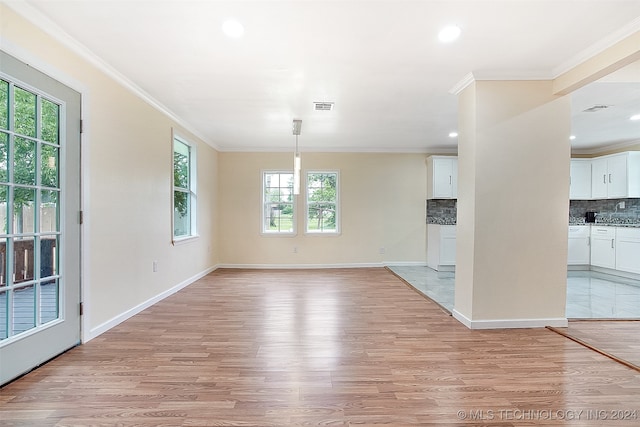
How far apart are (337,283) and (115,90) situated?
389 cm

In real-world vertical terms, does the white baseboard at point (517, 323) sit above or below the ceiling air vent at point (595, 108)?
below

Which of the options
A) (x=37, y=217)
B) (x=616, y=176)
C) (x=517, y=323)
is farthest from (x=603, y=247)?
(x=37, y=217)

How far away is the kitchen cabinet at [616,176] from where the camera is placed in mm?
5656

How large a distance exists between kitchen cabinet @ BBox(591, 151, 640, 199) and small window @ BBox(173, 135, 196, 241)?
766 cm

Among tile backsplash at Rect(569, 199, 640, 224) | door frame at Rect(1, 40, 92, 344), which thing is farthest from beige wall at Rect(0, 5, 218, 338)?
tile backsplash at Rect(569, 199, 640, 224)

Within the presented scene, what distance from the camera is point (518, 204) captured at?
3.08 m

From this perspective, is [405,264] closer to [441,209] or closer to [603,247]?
[441,209]

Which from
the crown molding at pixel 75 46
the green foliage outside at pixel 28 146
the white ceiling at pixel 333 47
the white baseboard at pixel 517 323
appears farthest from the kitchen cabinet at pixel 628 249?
the green foliage outside at pixel 28 146

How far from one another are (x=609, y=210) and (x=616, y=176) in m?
0.82

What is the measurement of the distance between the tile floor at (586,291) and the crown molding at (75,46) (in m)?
4.29

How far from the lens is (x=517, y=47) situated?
2.54m

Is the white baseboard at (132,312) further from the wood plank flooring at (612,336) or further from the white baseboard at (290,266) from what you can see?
the wood plank flooring at (612,336)

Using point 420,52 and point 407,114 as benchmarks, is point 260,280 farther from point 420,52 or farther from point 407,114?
A: point 420,52

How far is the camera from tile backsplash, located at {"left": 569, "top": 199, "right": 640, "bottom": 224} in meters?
5.95
